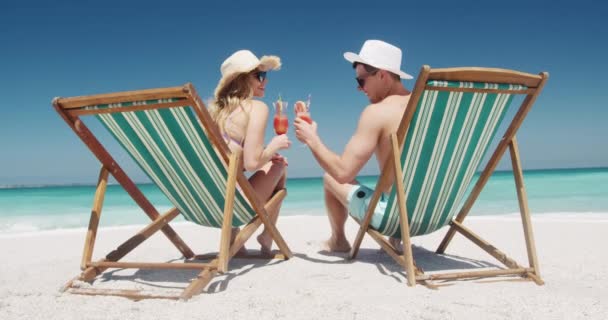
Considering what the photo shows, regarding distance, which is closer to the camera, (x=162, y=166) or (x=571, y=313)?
(x=571, y=313)

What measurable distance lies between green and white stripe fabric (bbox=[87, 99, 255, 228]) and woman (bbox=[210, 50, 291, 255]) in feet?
0.85

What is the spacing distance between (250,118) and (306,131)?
1.24 ft

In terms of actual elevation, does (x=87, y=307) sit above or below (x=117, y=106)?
below

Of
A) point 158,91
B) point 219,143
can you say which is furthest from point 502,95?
point 158,91

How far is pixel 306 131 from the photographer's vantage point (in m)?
2.97

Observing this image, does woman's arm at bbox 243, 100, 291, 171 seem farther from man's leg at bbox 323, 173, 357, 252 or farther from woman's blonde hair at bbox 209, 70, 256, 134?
man's leg at bbox 323, 173, 357, 252

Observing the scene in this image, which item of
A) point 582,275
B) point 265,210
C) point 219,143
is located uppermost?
point 219,143

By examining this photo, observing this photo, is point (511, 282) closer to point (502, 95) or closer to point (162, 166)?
point (502, 95)

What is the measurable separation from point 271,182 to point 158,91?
120 cm

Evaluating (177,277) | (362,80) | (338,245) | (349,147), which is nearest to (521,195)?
(349,147)

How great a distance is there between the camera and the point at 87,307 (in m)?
2.31

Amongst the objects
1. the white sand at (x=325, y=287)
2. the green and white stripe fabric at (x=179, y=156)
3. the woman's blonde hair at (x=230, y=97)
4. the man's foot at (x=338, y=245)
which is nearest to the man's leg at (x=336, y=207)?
the man's foot at (x=338, y=245)

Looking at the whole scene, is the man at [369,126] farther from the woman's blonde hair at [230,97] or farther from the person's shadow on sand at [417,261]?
the woman's blonde hair at [230,97]

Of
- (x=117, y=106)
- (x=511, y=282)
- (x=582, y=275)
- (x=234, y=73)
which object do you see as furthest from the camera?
(x=234, y=73)
